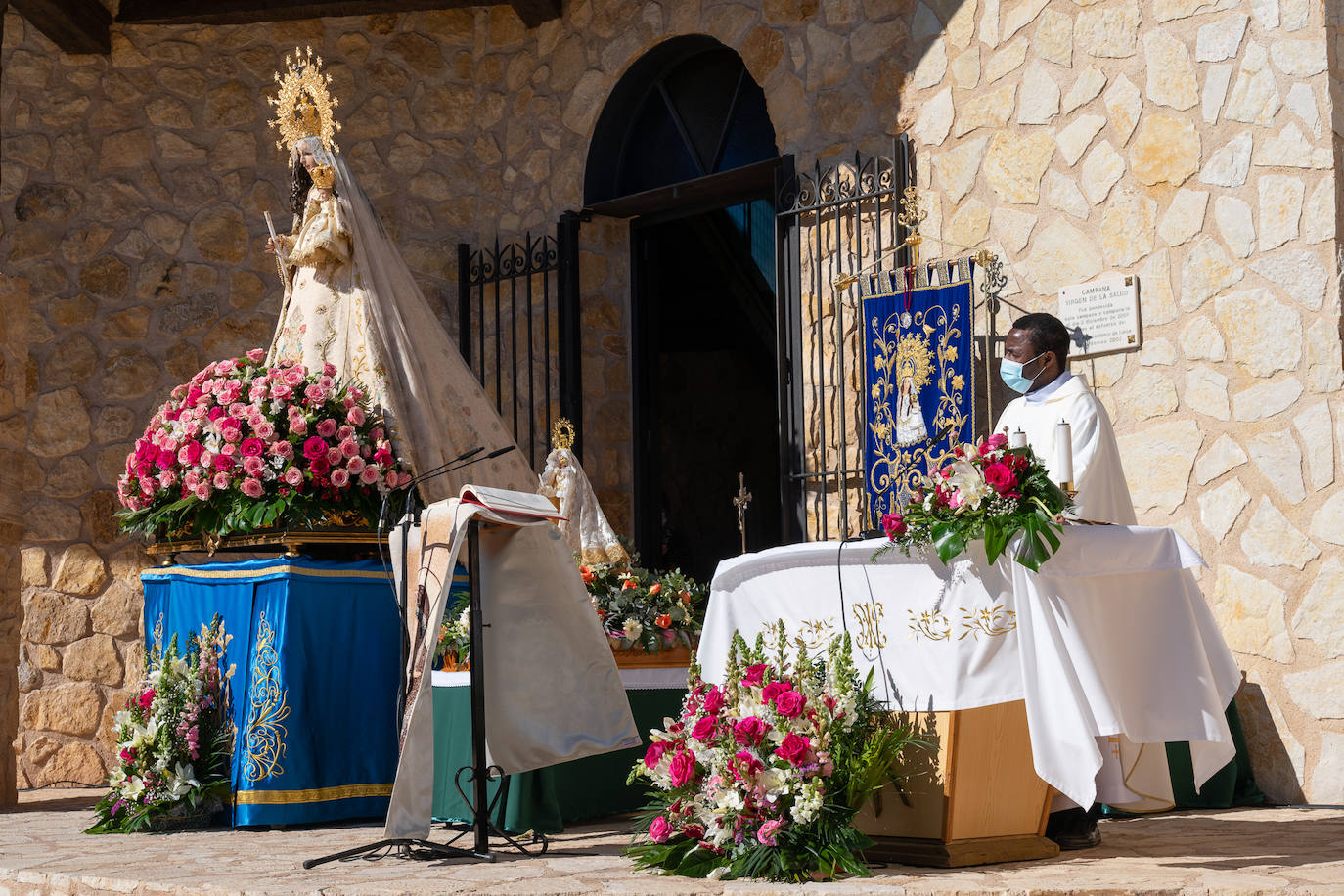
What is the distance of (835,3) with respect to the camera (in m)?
7.46

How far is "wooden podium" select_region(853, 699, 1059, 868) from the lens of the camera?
3.91 m

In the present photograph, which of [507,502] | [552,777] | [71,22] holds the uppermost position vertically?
[71,22]

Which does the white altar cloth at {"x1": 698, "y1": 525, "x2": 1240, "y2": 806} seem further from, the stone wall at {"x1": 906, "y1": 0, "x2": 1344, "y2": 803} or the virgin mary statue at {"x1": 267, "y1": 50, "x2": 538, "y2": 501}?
the virgin mary statue at {"x1": 267, "y1": 50, "x2": 538, "y2": 501}

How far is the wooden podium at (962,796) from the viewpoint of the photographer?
3906 mm

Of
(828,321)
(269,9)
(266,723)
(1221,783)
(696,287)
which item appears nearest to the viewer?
(266,723)

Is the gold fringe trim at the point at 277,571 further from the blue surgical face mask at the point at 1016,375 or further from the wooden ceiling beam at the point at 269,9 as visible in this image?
the wooden ceiling beam at the point at 269,9

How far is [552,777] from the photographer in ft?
16.8

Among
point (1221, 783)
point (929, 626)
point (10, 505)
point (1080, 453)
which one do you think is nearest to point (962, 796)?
point (929, 626)

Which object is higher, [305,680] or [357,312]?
[357,312]

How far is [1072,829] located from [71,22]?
680cm

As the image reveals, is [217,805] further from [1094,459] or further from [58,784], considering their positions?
[1094,459]

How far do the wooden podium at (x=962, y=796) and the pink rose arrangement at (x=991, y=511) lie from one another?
0.48 m

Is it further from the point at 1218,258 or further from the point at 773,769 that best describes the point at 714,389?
the point at 773,769

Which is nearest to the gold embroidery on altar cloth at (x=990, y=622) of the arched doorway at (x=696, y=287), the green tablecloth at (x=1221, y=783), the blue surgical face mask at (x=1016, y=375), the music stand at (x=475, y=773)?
the blue surgical face mask at (x=1016, y=375)
